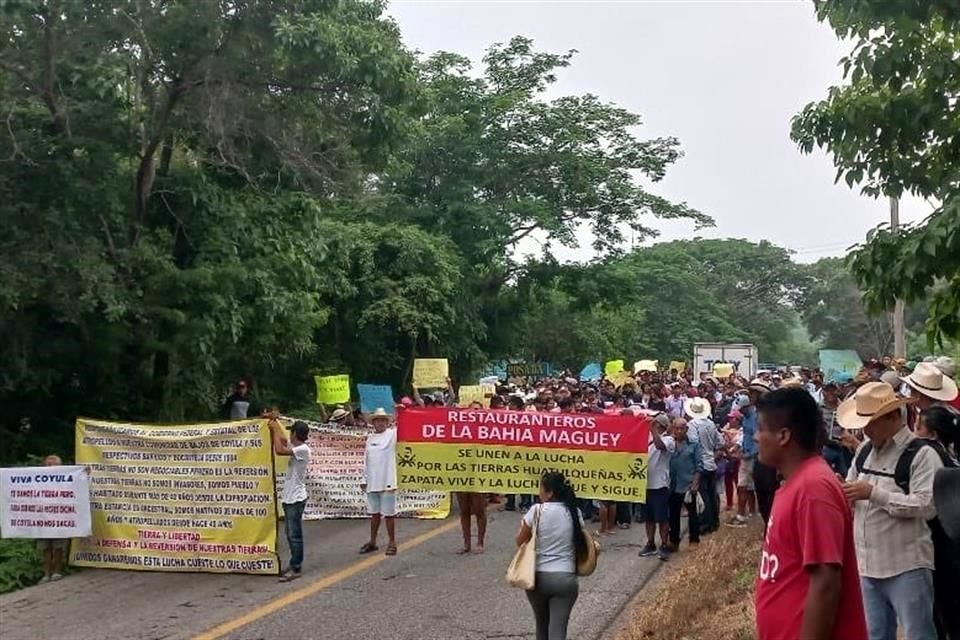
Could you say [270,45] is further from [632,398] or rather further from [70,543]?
[632,398]

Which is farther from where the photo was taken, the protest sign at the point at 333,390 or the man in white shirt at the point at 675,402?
the protest sign at the point at 333,390

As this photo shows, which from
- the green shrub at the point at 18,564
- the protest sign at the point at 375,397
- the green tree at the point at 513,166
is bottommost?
the green shrub at the point at 18,564

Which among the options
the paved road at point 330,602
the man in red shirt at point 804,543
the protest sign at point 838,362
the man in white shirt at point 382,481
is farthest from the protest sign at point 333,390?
the protest sign at point 838,362

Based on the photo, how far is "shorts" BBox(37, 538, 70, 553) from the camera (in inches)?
501

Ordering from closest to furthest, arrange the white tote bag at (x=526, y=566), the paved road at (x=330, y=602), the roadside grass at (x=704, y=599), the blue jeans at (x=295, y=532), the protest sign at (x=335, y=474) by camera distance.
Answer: the white tote bag at (x=526, y=566) → the roadside grass at (x=704, y=599) → the paved road at (x=330, y=602) → the blue jeans at (x=295, y=532) → the protest sign at (x=335, y=474)

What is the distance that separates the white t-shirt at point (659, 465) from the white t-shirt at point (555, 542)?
231 inches

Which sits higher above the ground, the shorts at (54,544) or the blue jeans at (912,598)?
the blue jeans at (912,598)

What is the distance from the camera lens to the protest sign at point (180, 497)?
40.8 feet

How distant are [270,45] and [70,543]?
7.05m

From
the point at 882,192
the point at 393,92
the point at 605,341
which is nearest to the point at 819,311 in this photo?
the point at 605,341

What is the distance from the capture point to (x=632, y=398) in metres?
21.1

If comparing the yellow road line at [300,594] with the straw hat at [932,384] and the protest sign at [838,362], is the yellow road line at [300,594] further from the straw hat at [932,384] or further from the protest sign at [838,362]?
the protest sign at [838,362]

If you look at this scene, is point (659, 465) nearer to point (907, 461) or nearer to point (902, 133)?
point (902, 133)

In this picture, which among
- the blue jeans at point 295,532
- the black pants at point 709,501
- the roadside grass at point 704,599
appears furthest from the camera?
the black pants at point 709,501
